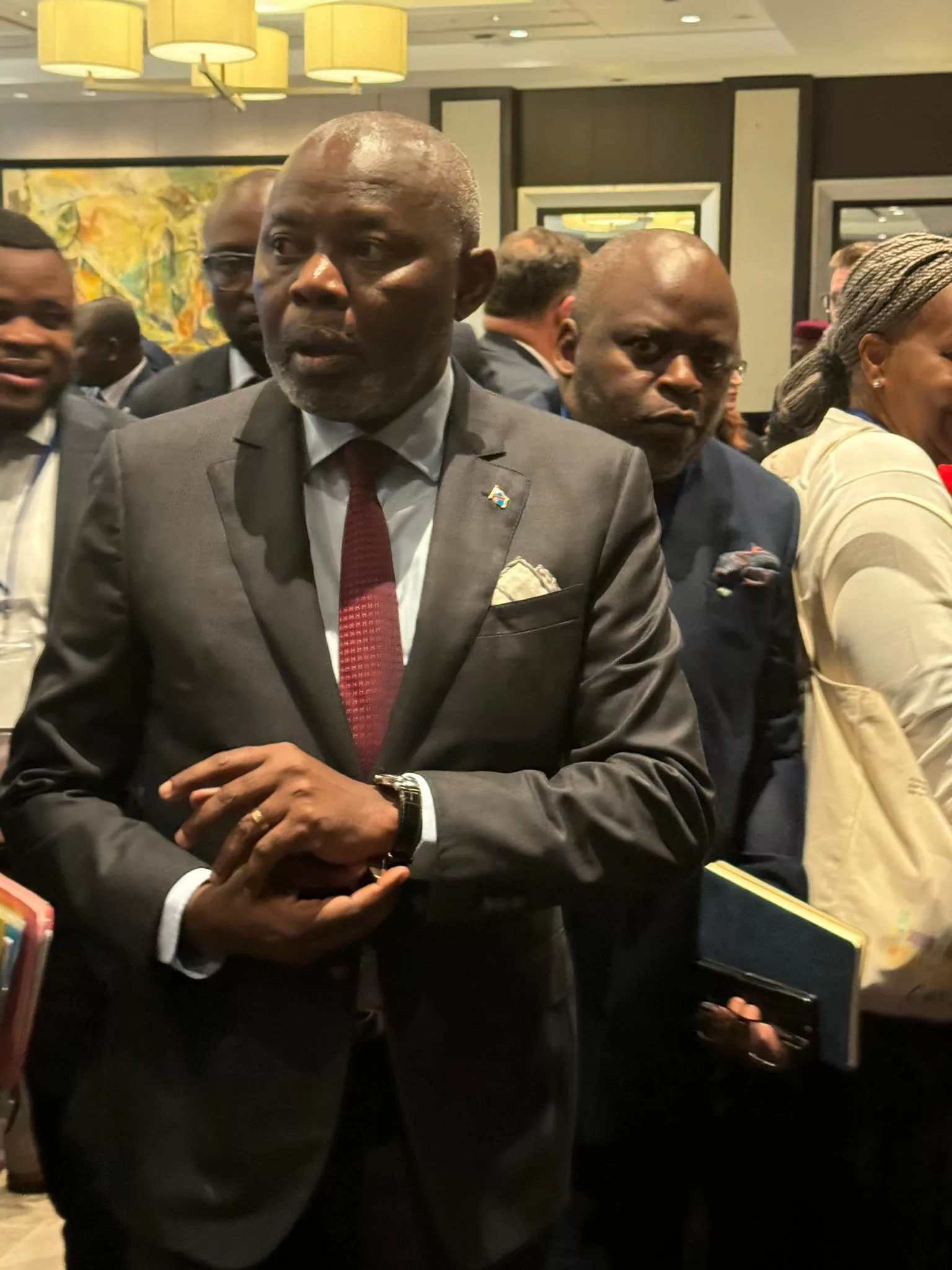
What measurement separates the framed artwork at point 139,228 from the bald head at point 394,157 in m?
9.97

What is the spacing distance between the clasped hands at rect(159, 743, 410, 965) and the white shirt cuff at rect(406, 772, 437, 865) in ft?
0.09

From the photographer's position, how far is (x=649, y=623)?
62.4 inches

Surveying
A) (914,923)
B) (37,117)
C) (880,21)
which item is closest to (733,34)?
(880,21)

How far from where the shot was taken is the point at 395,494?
1609 millimetres

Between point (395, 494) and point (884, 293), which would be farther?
point (884, 293)

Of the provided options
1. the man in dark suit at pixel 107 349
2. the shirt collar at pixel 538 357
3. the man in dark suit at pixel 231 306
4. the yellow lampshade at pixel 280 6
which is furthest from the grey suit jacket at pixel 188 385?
the yellow lampshade at pixel 280 6

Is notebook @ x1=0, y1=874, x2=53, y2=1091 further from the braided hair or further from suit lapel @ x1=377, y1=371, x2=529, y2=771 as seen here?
the braided hair

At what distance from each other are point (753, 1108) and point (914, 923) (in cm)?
53

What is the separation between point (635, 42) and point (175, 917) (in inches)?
357

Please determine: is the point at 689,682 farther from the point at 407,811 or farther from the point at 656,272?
the point at 407,811

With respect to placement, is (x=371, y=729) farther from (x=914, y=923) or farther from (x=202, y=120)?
(x=202, y=120)

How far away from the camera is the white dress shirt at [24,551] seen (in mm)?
2223

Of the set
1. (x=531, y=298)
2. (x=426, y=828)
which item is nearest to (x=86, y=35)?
(x=531, y=298)

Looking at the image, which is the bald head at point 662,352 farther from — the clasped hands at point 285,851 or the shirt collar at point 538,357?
the shirt collar at point 538,357
